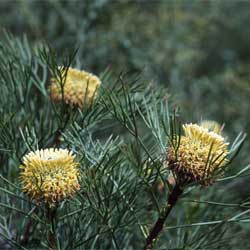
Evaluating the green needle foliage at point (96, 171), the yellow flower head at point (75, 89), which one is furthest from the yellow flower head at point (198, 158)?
the yellow flower head at point (75, 89)

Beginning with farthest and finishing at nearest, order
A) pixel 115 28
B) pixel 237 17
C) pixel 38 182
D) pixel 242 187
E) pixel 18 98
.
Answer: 1. pixel 237 17
2. pixel 115 28
3. pixel 242 187
4. pixel 18 98
5. pixel 38 182

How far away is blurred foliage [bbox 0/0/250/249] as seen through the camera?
410 millimetres

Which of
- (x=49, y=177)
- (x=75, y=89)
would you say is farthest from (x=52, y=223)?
(x=75, y=89)

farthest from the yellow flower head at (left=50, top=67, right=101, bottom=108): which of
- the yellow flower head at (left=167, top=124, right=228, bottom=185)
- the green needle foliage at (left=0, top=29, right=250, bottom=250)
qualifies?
the yellow flower head at (left=167, top=124, right=228, bottom=185)

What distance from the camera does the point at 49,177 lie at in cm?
36

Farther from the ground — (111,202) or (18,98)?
(18,98)

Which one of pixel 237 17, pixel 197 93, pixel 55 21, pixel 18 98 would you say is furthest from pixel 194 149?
pixel 237 17

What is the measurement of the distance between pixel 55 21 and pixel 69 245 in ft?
4.40

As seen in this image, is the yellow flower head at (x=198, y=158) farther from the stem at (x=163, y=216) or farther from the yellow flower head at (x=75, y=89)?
the yellow flower head at (x=75, y=89)

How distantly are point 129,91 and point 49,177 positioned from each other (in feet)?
0.52

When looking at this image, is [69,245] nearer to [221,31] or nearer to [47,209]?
[47,209]

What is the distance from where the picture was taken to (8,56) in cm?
54

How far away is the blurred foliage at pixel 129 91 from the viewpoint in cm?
41

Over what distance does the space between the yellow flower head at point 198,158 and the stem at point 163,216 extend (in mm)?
13
